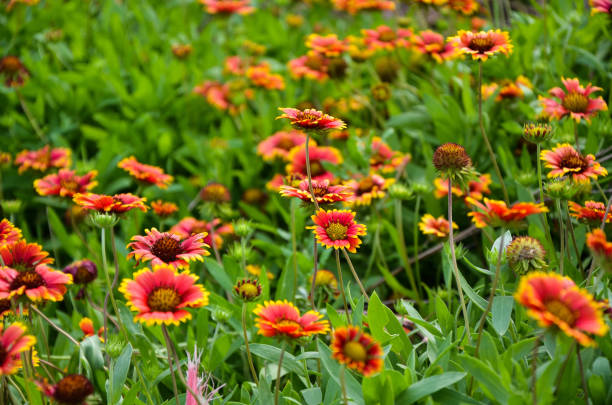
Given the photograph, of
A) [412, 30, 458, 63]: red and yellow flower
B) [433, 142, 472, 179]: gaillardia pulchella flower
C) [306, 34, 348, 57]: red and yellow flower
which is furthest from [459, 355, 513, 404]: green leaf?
[306, 34, 348, 57]: red and yellow flower

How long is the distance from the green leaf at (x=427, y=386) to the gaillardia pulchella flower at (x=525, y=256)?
10.0 inches

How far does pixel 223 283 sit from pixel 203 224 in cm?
24

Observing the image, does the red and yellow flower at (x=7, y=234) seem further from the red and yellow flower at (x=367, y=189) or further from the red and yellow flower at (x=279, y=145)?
the red and yellow flower at (x=279, y=145)

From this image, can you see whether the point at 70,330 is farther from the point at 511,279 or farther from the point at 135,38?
the point at 135,38

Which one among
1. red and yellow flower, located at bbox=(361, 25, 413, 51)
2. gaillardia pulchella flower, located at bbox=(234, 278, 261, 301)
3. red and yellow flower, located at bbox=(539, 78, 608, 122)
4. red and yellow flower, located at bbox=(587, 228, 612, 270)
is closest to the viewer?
red and yellow flower, located at bbox=(587, 228, 612, 270)

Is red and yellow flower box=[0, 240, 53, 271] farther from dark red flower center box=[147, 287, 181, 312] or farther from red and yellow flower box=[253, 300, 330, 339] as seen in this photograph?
red and yellow flower box=[253, 300, 330, 339]

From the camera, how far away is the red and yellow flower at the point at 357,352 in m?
0.98

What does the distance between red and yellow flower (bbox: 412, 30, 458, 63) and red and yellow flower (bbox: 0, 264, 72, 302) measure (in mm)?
1506

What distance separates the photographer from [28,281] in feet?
4.04

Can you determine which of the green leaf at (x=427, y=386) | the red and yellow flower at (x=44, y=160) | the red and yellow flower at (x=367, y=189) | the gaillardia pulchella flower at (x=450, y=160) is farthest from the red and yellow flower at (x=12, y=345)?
the red and yellow flower at (x=44, y=160)

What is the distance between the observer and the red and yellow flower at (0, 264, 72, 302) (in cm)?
118

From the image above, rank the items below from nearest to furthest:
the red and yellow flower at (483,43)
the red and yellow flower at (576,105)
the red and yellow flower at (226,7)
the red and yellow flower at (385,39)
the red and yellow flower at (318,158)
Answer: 1. the red and yellow flower at (483,43)
2. the red and yellow flower at (576,105)
3. the red and yellow flower at (318,158)
4. the red and yellow flower at (385,39)
5. the red and yellow flower at (226,7)

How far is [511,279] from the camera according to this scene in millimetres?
1861

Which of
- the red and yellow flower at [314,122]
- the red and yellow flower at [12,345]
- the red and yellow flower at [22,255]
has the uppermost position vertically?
the red and yellow flower at [314,122]
